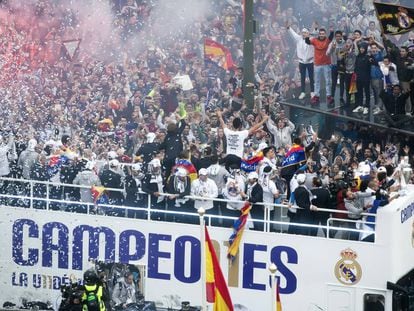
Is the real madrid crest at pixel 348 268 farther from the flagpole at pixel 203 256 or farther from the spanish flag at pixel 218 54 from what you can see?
the spanish flag at pixel 218 54

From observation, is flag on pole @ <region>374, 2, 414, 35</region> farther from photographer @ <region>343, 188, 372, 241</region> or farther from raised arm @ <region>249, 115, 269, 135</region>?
photographer @ <region>343, 188, 372, 241</region>

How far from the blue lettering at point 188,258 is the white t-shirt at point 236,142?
2.18 m

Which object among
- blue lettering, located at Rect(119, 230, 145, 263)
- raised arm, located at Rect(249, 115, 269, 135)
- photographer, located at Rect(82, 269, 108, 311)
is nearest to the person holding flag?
raised arm, located at Rect(249, 115, 269, 135)

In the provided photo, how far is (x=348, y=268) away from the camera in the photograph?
27.8m

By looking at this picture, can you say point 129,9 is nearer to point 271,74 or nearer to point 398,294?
point 271,74

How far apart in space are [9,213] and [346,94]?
25.0 ft

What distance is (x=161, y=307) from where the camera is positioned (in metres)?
28.8

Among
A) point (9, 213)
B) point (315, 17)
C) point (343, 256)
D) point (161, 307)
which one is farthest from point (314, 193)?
point (315, 17)

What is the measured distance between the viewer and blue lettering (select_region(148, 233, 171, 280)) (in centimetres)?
2877

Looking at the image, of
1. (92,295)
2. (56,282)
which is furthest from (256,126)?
(92,295)

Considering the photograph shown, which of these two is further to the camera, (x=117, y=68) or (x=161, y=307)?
(x=117, y=68)

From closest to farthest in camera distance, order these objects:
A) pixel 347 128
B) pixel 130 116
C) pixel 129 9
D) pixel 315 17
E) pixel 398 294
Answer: pixel 398 294 < pixel 347 128 < pixel 130 116 < pixel 315 17 < pixel 129 9

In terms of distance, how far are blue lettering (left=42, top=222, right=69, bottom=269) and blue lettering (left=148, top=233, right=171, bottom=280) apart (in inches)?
56.0

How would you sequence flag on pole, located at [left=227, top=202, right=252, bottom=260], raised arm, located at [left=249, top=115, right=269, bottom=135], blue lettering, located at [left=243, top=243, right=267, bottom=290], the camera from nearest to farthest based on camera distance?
1. the camera
2. flag on pole, located at [left=227, top=202, right=252, bottom=260]
3. blue lettering, located at [left=243, top=243, right=267, bottom=290]
4. raised arm, located at [left=249, top=115, right=269, bottom=135]
